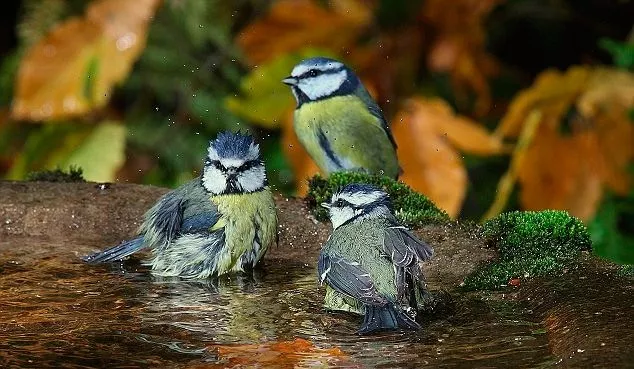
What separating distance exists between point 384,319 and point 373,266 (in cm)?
26

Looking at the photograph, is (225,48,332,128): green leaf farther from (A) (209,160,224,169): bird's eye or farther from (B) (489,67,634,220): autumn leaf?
(A) (209,160,224,169): bird's eye

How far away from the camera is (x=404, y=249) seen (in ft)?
12.7

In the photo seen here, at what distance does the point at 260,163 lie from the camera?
16.3 ft

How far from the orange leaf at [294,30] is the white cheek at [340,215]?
108 inches

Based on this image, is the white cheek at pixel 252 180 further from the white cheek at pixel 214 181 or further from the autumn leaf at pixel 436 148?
the autumn leaf at pixel 436 148

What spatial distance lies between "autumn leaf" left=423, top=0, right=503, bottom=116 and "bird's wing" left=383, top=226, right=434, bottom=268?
355cm

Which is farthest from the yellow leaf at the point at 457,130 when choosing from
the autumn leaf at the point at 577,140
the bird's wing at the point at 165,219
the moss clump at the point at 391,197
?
the bird's wing at the point at 165,219

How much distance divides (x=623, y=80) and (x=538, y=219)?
190 centimetres

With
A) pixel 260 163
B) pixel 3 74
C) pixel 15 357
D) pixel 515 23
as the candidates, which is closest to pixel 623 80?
pixel 260 163

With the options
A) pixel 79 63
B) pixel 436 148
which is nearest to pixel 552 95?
pixel 436 148

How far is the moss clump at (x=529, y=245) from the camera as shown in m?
4.18

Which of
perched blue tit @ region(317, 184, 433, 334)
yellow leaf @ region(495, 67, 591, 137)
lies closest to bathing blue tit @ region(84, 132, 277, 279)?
perched blue tit @ region(317, 184, 433, 334)

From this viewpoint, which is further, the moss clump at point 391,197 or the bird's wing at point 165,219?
the moss clump at point 391,197

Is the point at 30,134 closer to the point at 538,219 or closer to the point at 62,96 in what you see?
the point at 62,96
